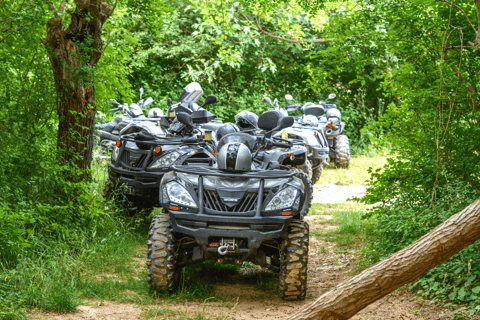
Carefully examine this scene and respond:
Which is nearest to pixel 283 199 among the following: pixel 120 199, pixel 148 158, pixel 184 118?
pixel 184 118

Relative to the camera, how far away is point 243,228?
4598 mm

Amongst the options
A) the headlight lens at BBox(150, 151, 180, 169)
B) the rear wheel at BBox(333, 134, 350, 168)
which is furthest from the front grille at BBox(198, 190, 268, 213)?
the rear wheel at BBox(333, 134, 350, 168)

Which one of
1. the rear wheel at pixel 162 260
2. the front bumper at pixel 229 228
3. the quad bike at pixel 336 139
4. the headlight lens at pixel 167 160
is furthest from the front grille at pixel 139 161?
the quad bike at pixel 336 139

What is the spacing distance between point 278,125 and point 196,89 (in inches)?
116

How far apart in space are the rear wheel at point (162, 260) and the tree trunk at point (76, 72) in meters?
1.75

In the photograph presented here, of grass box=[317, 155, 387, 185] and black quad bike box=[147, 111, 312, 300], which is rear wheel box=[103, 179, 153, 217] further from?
grass box=[317, 155, 387, 185]

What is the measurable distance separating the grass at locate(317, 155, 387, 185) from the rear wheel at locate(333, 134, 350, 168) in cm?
21

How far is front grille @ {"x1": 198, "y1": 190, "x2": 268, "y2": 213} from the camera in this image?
472cm

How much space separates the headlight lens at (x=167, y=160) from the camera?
23.0 feet

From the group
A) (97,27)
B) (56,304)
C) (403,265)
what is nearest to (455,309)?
(403,265)

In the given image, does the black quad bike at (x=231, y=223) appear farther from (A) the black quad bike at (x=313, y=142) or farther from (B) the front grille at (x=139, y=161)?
(A) the black quad bike at (x=313, y=142)

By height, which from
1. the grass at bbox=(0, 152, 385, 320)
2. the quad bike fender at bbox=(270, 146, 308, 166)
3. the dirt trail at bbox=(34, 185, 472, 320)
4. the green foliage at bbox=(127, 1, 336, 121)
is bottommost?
the dirt trail at bbox=(34, 185, 472, 320)

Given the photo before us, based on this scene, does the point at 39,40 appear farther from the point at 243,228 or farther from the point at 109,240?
the point at 243,228

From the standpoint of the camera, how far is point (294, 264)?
4699 millimetres
